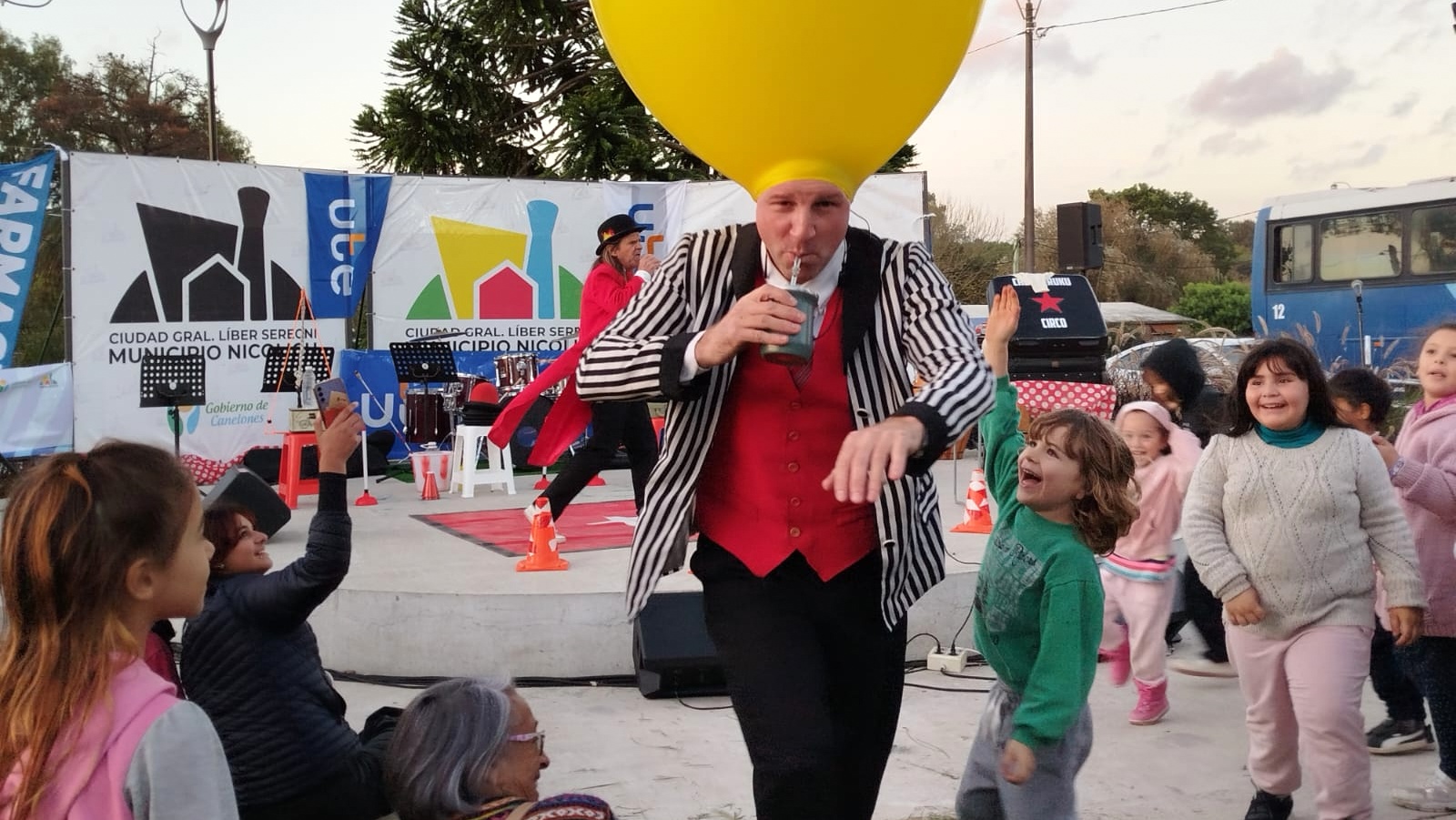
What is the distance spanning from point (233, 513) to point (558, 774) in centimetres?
148

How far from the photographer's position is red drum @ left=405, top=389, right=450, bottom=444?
11.1m

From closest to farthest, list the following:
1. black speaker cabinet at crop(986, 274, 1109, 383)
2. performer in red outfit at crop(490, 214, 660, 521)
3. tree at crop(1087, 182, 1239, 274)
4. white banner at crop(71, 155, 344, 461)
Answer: performer in red outfit at crop(490, 214, 660, 521)
black speaker cabinet at crop(986, 274, 1109, 383)
white banner at crop(71, 155, 344, 461)
tree at crop(1087, 182, 1239, 274)

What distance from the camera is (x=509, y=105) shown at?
18.8 m

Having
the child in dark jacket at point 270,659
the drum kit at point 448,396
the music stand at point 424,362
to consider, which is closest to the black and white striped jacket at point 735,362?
the child in dark jacket at point 270,659

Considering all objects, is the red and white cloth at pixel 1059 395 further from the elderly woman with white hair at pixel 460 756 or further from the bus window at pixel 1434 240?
the bus window at pixel 1434 240

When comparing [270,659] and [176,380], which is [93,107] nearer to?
[176,380]

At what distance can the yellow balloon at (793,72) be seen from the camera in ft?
6.38

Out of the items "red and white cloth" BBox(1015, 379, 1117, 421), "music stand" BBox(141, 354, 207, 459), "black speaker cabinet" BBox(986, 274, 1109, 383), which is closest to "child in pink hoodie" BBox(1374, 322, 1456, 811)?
"red and white cloth" BBox(1015, 379, 1117, 421)

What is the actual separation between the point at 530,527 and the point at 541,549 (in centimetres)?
112

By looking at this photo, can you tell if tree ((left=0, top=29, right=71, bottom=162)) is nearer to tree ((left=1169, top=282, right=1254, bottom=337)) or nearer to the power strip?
the power strip

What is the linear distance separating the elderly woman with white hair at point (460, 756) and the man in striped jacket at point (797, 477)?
28.1 inches

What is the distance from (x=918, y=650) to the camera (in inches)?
204

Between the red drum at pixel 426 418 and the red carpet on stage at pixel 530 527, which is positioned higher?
the red drum at pixel 426 418

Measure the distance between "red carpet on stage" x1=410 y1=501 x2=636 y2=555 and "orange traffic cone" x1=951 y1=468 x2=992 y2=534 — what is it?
76.6 inches
